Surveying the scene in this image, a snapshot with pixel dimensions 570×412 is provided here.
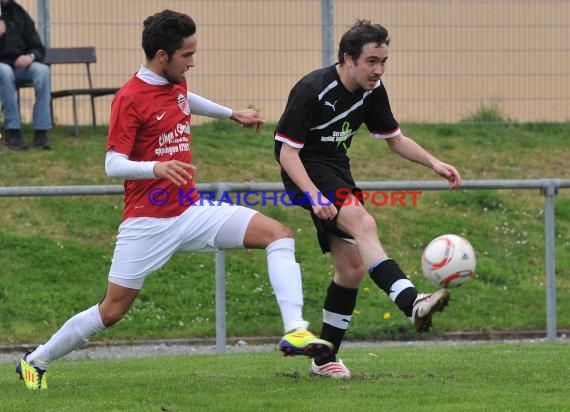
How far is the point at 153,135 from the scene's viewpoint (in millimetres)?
7062

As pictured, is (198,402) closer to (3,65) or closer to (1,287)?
(1,287)

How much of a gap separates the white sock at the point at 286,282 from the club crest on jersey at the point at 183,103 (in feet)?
3.19

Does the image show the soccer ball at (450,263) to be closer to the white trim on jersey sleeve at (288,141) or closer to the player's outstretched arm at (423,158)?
the player's outstretched arm at (423,158)

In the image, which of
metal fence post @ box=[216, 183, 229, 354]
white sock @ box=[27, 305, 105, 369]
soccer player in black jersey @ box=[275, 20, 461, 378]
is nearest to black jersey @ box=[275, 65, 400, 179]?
soccer player in black jersey @ box=[275, 20, 461, 378]

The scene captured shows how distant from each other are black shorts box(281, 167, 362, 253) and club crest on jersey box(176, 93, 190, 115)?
75 centimetres

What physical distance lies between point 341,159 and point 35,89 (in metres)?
7.99

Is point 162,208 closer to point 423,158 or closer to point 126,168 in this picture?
point 126,168

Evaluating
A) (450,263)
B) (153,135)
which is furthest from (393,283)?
(153,135)

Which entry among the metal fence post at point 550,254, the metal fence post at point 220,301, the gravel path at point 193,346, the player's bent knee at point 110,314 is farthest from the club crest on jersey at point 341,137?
the gravel path at point 193,346

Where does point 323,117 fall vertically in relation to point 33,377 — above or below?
above

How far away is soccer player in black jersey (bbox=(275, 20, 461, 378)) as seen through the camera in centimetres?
724

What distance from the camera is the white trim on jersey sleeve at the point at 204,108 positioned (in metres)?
7.52

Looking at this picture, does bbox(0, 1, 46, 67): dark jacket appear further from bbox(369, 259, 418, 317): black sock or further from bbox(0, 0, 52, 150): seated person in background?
bbox(369, 259, 418, 317): black sock

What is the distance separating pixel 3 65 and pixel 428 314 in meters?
9.20
